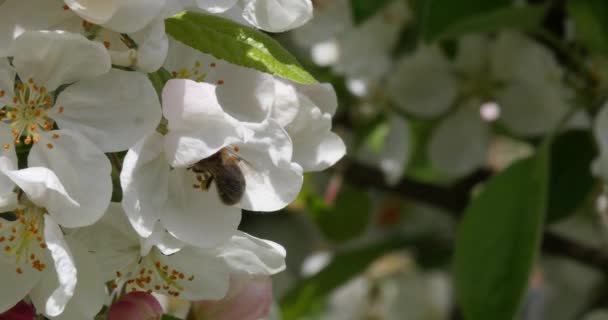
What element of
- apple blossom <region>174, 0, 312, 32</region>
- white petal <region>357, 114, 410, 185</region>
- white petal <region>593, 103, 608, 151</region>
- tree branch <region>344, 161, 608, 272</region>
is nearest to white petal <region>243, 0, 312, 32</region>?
apple blossom <region>174, 0, 312, 32</region>

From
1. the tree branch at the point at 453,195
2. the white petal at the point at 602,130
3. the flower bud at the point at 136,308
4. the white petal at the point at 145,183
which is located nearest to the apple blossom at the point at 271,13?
the white petal at the point at 145,183

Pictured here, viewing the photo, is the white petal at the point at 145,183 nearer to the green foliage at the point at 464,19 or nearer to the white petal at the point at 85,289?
the white petal at the point at 85,289

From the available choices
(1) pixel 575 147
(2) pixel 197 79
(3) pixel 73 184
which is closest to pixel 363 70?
(1) pixel 575 147

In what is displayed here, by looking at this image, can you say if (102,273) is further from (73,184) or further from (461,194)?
(461,194)

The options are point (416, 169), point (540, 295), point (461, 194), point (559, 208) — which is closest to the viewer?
point (559, 208)

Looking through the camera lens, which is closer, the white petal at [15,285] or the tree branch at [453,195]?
the white petal at [15,285]
